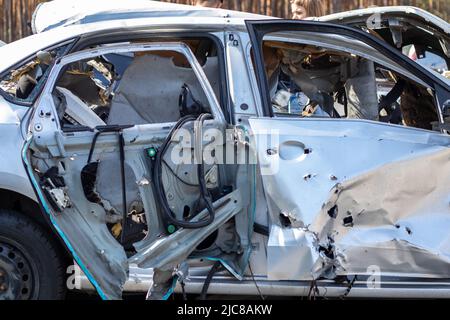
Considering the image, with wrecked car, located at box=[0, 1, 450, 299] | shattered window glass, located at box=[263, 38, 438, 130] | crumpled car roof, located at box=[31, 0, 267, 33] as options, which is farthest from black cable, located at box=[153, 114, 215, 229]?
shattered window glass, located at box=[263, 38, 438, 130]

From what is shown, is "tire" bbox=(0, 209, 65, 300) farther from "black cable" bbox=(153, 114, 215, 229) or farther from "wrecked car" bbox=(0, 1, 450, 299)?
"black cable" bbox=(153, 114, 215, 229)

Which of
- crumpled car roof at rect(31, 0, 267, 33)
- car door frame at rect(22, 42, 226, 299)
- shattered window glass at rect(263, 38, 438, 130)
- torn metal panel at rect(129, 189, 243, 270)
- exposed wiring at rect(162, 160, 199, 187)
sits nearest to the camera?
car door frame at rect(22, 42, 226, 299)

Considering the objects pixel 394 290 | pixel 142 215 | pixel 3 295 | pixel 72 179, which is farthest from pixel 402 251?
pixel 3 295

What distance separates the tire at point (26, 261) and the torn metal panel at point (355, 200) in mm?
1321

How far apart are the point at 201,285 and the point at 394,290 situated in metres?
1.18

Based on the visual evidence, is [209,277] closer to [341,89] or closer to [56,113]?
[56,113]

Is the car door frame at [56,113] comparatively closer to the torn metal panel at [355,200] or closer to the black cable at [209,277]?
the torn metal panel at [355,200]

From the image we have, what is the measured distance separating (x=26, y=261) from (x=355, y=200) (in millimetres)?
Answer: 1999

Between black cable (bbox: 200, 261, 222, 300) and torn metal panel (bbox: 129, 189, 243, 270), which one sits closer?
torn metal panel (bbox: 129, 189, 243, 270)

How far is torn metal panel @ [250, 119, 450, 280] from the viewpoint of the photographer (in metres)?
4.07

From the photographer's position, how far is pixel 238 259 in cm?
417

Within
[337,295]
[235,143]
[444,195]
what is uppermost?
[235,143]

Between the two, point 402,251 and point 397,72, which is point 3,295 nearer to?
point 402,251

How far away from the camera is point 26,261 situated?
4.12 metres
